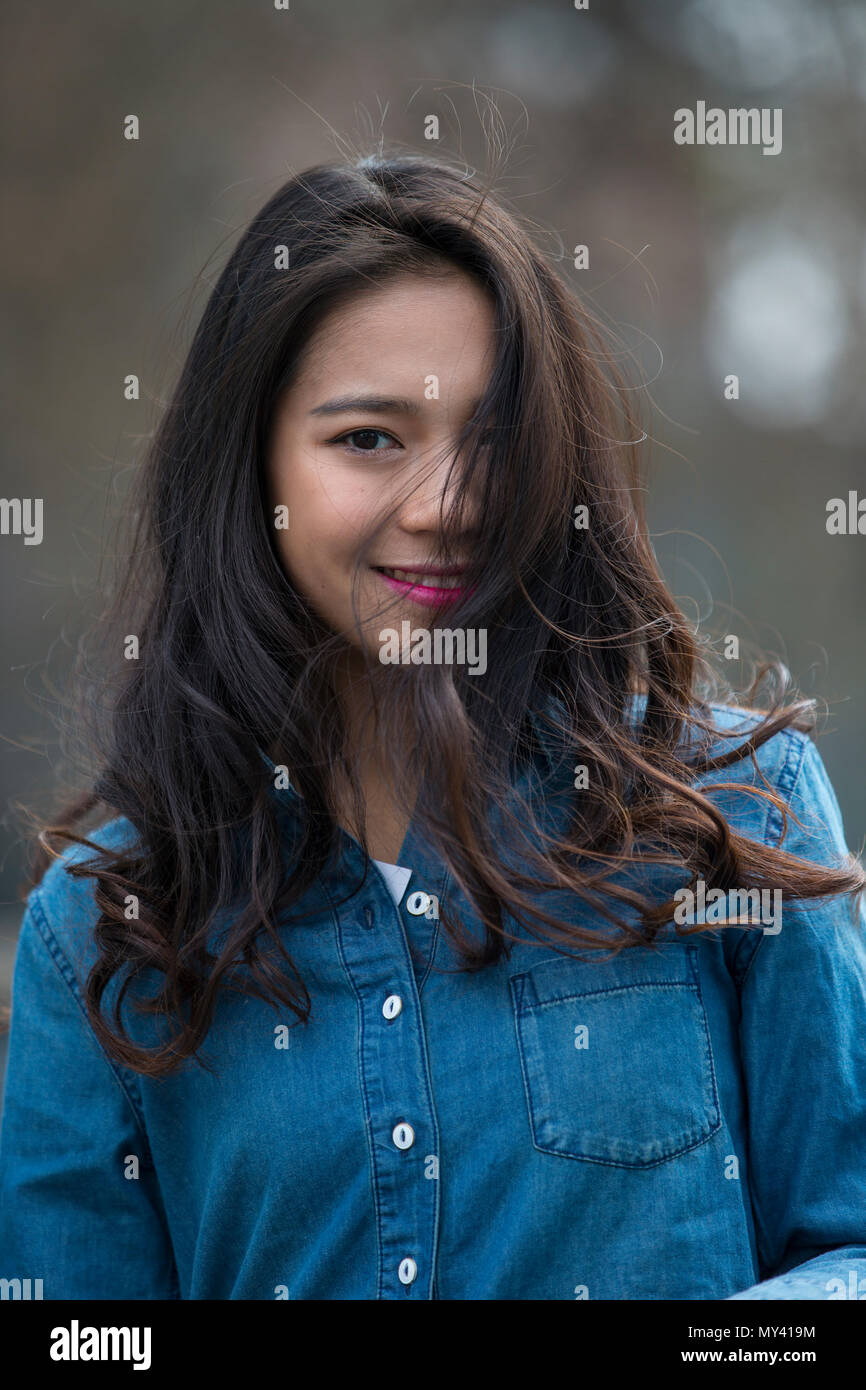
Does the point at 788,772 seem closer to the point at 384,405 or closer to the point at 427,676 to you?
the point at 427,676

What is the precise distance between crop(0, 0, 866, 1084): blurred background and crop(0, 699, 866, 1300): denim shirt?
1.94 meters

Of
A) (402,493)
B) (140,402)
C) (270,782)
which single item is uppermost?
(140,402)

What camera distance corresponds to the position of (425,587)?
115 cm

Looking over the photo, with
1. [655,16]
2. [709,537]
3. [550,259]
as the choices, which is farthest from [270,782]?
[655,16]

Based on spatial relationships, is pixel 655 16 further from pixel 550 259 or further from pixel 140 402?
pixel 550 259

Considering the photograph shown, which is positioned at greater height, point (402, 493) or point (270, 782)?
point (402, 493)

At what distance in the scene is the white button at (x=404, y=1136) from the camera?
1.10 m

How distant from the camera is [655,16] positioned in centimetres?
303

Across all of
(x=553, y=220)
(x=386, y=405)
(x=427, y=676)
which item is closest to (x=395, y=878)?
(x=427, y=676)

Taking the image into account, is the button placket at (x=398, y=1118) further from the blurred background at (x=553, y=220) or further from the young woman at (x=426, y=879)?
the blurred background at (x=553, y=220)

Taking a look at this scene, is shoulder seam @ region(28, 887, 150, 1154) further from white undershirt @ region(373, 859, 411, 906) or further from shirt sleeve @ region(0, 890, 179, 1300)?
white undershirt @ region(373, 859, 411, 906)

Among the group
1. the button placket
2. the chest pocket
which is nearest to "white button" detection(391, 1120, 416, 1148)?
the button placket
